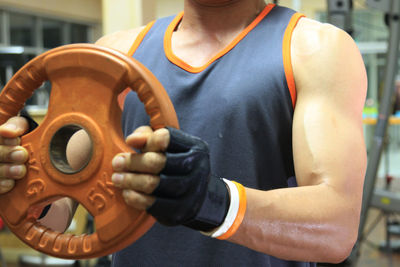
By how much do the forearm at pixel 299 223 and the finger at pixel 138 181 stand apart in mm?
198

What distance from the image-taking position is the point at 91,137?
69cm

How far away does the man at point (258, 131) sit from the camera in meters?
0.78

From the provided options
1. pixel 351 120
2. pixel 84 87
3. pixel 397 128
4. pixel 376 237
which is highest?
pixel 84 87

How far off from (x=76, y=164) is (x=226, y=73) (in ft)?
1.21

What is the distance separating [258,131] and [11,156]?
45cm

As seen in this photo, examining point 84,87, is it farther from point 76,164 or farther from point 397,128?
point 397,128

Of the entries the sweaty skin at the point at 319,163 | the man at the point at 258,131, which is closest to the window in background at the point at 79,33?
the man at the point at 258,131

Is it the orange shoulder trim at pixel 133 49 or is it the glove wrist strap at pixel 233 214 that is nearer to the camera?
the glove wrist strap at pixel 233 214

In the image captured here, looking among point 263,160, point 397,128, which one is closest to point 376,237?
point 263,160

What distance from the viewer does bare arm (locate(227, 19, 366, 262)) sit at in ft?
2.60

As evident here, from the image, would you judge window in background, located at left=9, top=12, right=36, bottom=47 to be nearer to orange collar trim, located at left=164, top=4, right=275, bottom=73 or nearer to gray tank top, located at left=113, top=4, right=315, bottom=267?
orange collar trim, located at left=164, top=4, right=275, bottom=73

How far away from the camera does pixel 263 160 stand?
950mm

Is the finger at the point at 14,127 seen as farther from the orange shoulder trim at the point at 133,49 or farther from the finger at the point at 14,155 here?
the orange shoulder trim at the point at 133,49

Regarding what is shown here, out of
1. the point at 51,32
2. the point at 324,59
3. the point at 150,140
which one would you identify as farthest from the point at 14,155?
the point at 51,32
